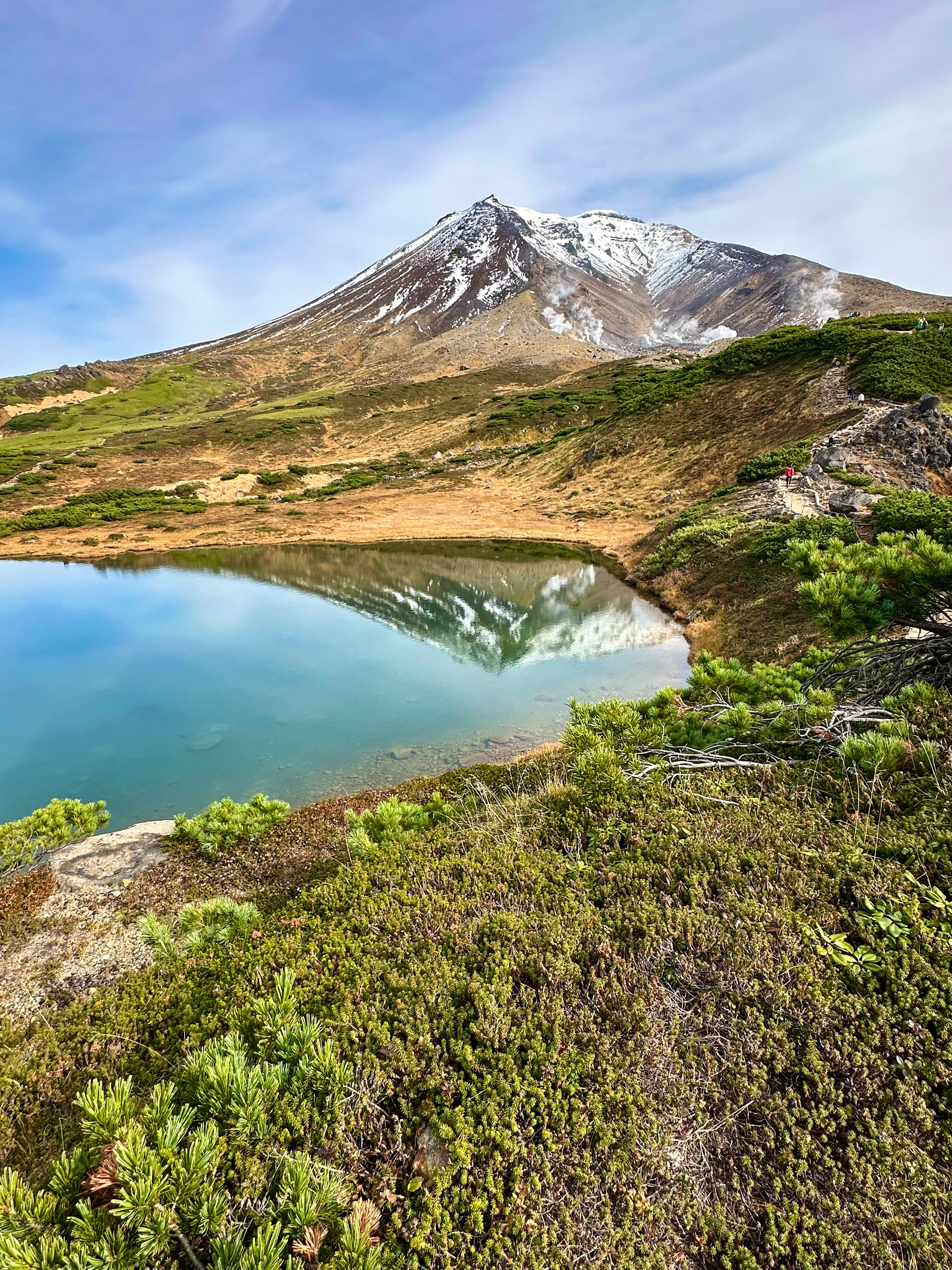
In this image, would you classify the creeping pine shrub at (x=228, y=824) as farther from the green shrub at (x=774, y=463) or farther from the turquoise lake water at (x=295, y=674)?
the green shrub at (x=774, y=463)

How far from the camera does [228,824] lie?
27.0 feet

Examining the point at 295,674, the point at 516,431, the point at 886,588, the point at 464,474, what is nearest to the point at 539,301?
the point at 516,431

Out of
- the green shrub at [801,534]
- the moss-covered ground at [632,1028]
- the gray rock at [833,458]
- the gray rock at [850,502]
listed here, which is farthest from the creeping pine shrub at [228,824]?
the gray rock at [833,458]

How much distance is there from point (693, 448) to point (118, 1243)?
4442 cm

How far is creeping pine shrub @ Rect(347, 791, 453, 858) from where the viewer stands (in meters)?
6.27

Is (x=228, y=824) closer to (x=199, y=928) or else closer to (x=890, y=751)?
(x=199, y=928)

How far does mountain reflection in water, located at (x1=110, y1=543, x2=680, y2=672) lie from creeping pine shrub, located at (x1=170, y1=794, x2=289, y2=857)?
32.4 ft

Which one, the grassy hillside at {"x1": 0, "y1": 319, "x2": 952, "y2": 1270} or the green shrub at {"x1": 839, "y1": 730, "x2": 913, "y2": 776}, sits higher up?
the green shrub at {"x1": 839, "y1": 730, "x2": 913, "y2": 776}

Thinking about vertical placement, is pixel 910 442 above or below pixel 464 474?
below

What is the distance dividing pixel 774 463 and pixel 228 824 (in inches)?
1179

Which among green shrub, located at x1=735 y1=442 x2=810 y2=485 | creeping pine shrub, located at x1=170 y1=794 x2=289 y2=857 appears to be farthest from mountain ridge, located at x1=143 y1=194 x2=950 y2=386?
creeping pine shrub, located at x1=170 y1=794 x2=289 y2=857

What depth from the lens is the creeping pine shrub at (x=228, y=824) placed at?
812 cm

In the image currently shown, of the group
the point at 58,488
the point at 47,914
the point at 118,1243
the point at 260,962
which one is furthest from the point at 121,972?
the point at 58,488

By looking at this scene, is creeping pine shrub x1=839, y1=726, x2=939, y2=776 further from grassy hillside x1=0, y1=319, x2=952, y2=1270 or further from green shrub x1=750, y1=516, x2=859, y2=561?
green shrub x1=750, y1=516, x2=859, y2=561
